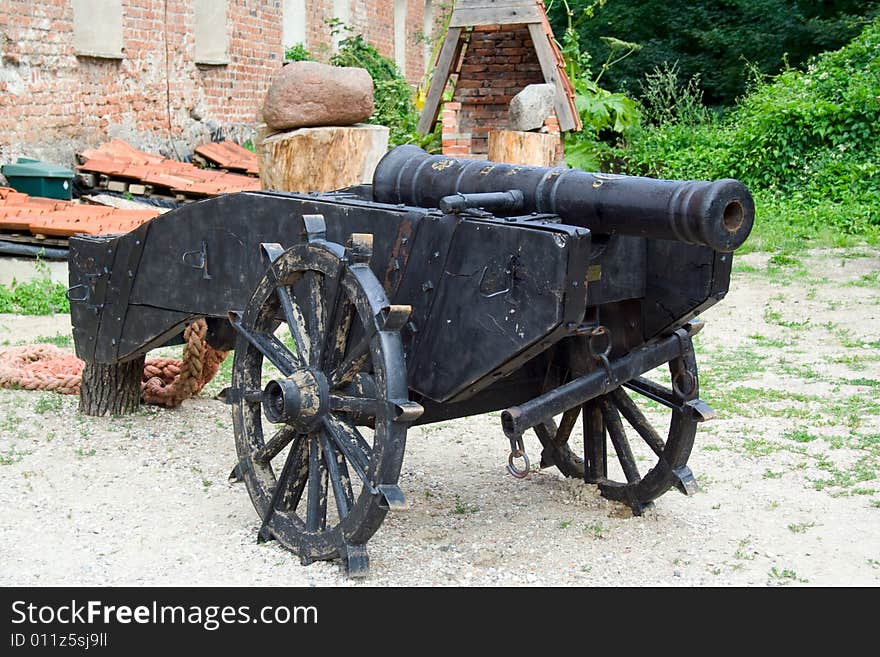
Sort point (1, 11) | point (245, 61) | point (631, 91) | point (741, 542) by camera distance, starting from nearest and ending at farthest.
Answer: point (741, 542)
point (1, 11)
point (245, 61)
point (631, 91)

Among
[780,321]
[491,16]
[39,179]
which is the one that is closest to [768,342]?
[780,321]

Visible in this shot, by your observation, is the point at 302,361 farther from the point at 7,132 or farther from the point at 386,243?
the point at 7,132

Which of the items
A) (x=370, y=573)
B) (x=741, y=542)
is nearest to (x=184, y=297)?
(x=370, y=573)

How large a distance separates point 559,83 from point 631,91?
31.0 feet

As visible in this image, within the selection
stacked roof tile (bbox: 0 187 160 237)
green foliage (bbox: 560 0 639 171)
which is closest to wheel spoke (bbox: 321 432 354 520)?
stacked roof tile (bbox: 0 187 160 237)

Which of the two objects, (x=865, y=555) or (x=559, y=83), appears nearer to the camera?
(x=865, y=555)

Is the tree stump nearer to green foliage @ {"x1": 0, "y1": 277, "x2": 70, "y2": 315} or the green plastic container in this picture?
green foliage @ {"x1": 0, "y1": 277, "x2": 70, "y2": 315}

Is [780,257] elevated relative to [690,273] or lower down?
lower down

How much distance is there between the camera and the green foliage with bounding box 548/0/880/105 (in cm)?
1720

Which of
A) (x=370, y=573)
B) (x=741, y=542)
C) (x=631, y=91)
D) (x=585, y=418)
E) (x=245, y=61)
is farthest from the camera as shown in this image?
(x=631, y=91)

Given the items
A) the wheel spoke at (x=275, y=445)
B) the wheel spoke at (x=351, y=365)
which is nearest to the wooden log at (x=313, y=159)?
the wheel spoke at (x=275, y=445)

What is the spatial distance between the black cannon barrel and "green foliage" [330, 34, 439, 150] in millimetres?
7950

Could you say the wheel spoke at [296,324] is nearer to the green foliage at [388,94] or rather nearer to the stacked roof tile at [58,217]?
the stacked roof tile at [58,217]

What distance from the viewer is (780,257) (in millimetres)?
9414
